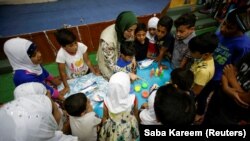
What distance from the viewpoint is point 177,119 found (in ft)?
4.58

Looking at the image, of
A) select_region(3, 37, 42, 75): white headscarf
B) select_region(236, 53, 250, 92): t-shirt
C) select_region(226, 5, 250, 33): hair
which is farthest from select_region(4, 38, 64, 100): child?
select_region(226, 5, 250, 33): hair

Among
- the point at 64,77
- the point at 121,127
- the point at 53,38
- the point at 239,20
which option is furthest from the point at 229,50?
the point at 53,38

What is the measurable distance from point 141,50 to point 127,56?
47 centimetres

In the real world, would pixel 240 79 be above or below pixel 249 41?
below

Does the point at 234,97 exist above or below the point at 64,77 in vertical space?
below

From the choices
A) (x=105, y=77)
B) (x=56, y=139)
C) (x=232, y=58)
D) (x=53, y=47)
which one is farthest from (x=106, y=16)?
(x=56, y=139)

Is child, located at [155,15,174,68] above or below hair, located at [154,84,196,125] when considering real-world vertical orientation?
above

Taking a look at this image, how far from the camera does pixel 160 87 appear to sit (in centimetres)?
164

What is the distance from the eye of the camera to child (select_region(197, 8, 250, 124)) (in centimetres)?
197

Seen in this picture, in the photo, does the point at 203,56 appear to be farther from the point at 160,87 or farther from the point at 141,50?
the point at 141,50

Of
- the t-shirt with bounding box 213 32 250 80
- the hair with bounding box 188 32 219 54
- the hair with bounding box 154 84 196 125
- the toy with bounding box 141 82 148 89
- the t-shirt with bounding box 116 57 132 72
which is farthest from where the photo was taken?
the t-shirt with bounding box 116 57 132 72

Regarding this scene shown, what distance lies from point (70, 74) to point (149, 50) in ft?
4.22

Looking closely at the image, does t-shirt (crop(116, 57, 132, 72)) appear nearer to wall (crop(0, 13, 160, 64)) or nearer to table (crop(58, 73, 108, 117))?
table (crop(58, 73, 108, 117))

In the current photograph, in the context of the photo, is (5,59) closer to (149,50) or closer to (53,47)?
(53,47)
